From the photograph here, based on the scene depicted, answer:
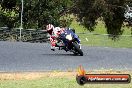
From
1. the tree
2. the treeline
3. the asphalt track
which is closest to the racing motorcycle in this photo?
the asphalt track

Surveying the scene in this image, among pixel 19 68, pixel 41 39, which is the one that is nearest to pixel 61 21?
pixel 41 39

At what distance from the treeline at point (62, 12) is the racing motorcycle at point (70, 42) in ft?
30.4

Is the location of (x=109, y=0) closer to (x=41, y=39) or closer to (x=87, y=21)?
(x=87, y=21)

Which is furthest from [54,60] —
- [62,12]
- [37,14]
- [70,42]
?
[62,12]

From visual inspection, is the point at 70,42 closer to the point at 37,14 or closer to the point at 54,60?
the point at 54,60

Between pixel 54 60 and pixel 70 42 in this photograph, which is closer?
pixel 54 60

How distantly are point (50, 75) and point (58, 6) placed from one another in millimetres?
18565

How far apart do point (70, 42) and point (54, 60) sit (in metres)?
1.64

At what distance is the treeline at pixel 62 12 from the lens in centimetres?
2953

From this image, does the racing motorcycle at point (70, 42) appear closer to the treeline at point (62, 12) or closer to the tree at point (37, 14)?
the treeline at point (62, 12)

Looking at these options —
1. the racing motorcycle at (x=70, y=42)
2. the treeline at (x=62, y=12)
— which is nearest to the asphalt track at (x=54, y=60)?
the racing motorcycle at (x=70, y=42)

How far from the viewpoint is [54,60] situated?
52.1 ft

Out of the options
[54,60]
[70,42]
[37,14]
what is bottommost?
[54,60]

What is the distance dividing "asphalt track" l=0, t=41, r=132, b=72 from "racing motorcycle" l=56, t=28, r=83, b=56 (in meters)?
0.27
